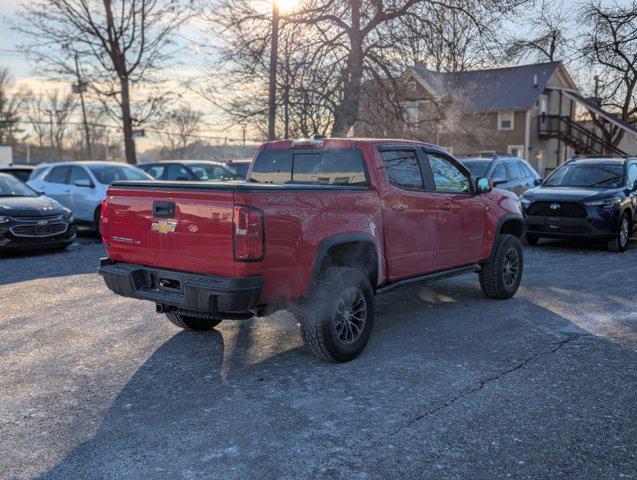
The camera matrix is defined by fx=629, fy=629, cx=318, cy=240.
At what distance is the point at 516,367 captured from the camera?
5.07m

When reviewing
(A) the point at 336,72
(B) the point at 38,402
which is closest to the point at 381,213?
(B) the point at 38,402

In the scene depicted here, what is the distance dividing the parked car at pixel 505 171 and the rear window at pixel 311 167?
28.0ft

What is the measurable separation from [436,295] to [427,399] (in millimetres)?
3677

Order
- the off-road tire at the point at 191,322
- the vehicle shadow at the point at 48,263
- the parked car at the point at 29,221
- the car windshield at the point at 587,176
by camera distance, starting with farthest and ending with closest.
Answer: the car windshield at the point at 587,176 < the parked car at the point at 29,221 < the vehicle shadow at the point at 48,263 < the off-road tire at the point at 191,322

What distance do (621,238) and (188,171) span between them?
34.1ft

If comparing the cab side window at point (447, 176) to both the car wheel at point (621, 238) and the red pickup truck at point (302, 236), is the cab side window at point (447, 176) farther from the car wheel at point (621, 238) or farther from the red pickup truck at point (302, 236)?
the car wheel at point (621, 238)

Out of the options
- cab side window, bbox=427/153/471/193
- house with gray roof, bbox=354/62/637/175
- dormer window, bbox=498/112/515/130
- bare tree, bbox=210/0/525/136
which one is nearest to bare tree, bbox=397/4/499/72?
bare tree, bbox=210/0/525/136

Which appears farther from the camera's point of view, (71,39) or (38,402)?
(71,39)

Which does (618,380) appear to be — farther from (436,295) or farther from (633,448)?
(436,295)

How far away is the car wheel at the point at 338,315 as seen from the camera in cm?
499

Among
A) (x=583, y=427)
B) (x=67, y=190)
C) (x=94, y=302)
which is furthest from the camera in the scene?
(x=67, y=190)

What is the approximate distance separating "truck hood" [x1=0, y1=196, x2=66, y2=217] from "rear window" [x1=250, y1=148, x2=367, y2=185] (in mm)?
6508

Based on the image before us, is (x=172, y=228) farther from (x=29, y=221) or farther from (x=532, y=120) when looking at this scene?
(x=532, y=120)

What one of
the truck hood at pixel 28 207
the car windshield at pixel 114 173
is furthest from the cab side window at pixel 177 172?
the truck hood at pixel 28 207
